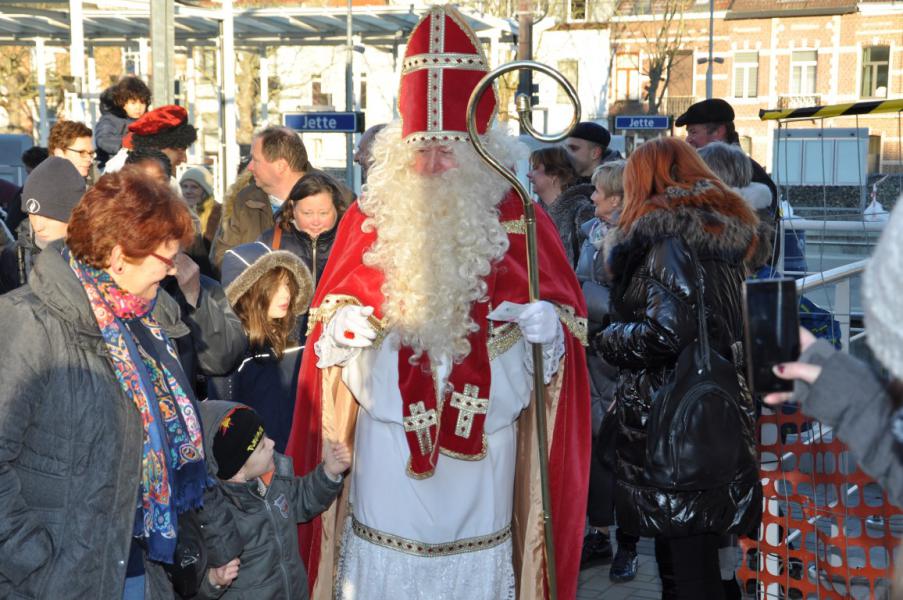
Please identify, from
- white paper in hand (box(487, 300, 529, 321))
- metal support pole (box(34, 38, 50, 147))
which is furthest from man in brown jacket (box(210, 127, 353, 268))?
metal support pole (box(34, 38, 50, 147))

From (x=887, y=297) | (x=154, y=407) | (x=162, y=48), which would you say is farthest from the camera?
(x=162, y=48)

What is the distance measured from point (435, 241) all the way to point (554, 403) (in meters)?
0.78

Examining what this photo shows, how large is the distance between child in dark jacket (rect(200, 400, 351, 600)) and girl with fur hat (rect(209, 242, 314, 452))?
37.0 inches

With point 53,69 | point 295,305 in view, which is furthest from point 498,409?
point 53,69

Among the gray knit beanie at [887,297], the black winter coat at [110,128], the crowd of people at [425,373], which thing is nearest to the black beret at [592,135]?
the crowd of people at [425,373]

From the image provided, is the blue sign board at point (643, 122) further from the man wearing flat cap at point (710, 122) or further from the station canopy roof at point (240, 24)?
the man wearing flat cap at point (710, 122)

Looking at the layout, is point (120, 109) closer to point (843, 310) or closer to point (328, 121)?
point (843, 310)

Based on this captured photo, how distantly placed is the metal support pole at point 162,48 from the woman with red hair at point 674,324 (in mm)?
5293

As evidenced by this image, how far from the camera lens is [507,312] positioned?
3.83m

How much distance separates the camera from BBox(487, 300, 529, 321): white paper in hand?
380cm

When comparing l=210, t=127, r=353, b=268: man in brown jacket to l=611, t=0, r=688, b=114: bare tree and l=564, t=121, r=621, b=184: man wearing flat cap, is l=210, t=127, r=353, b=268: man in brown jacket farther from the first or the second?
l=611, t=0, r=688, b=114: bare tree

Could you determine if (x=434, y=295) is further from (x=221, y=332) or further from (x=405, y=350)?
(x=221, y=332)

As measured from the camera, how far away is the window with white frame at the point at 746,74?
51.9 m

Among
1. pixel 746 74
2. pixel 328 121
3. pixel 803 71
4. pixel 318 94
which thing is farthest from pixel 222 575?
pixel 746 74
